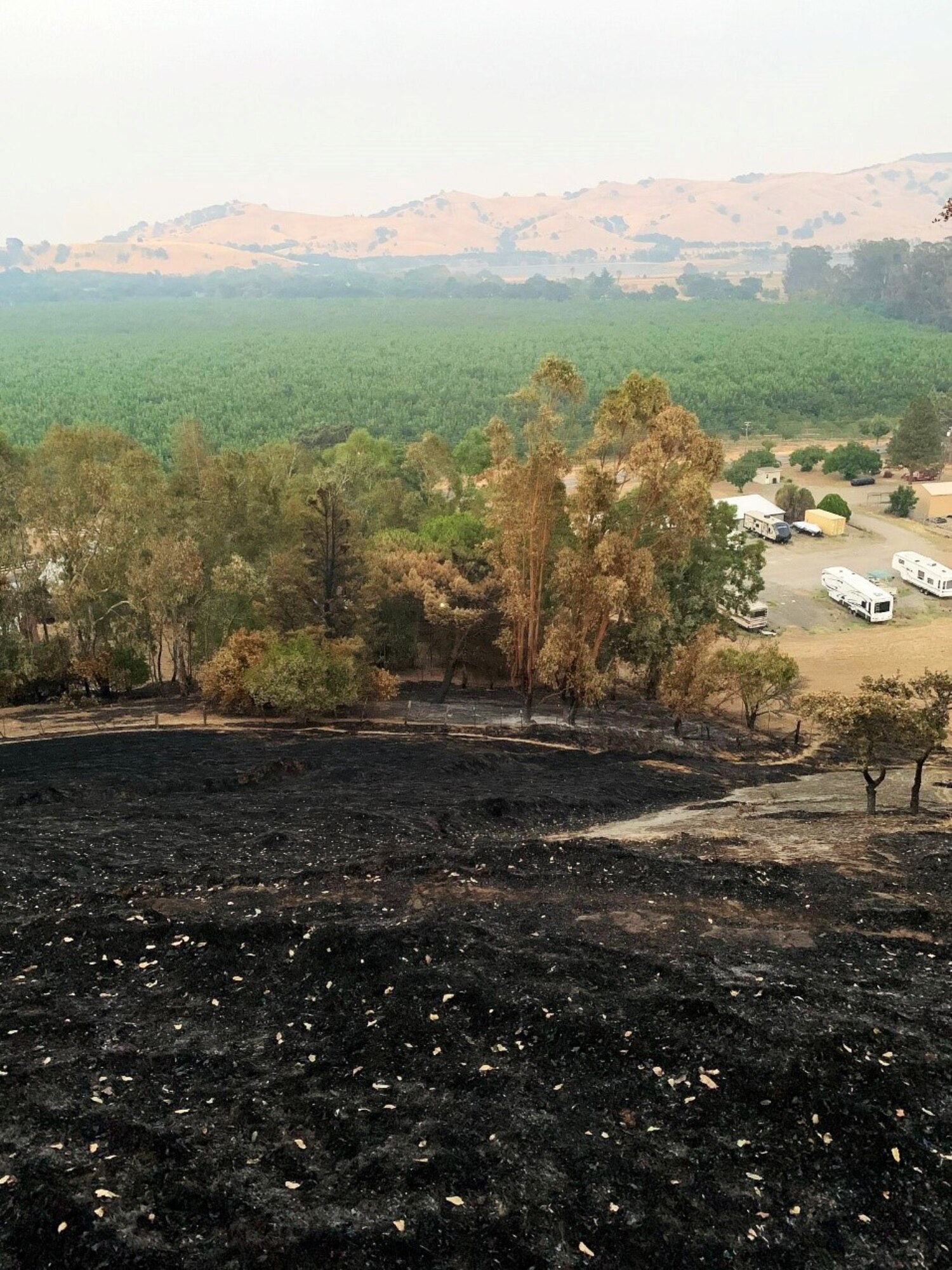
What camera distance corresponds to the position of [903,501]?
64000 mm

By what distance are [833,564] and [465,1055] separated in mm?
49544

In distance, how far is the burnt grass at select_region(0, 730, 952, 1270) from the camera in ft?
24.8

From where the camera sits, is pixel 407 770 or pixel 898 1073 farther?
pixel 407 770

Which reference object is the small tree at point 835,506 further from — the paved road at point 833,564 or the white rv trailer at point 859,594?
the white rv trailer at point 859,594

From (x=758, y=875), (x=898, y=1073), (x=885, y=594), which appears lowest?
(x=885, y=594)

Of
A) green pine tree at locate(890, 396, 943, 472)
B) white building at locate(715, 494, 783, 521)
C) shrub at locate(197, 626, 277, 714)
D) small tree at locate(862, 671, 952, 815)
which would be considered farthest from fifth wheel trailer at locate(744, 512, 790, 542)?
shrub at locate(197, 626, 277, 714)

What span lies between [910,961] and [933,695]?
9.70 m

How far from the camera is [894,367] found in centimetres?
13300

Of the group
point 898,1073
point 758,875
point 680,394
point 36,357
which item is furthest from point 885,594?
point 36,357

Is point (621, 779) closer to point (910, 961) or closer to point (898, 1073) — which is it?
point (910, 961)

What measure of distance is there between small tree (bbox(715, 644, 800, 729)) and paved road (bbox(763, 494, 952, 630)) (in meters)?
15.4

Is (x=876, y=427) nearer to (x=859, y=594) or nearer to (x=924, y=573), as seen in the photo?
(x=924, y=573)

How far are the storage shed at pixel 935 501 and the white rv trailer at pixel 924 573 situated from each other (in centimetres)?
1363

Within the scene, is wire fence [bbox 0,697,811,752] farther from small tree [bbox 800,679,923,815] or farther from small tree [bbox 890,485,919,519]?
small tree [bbox 890,485,919,519]
